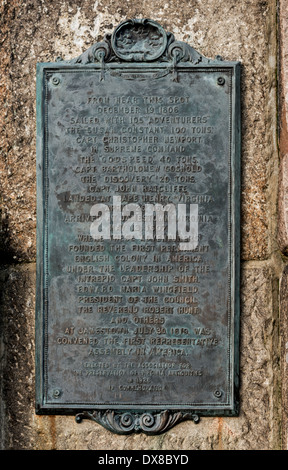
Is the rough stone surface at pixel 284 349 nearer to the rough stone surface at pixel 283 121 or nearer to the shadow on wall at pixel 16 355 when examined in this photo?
the rough stone surface at pixel 283 121

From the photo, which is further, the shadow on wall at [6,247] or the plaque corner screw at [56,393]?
the shadow on wall at [6,247]

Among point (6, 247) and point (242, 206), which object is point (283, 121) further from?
point (6, 247)

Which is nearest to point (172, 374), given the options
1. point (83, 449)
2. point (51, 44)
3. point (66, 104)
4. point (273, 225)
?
point (83, 449)

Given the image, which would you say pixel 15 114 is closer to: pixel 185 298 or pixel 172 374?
pixel 185 298

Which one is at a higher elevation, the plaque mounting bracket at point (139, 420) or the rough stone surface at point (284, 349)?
the rough stone surface at point (284, 349)

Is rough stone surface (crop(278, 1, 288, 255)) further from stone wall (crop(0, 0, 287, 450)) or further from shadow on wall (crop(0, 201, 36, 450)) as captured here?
shadow on wall (crop(0, 201, 36, 450))

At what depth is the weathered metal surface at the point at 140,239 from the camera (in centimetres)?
260

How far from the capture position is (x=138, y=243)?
2605mm

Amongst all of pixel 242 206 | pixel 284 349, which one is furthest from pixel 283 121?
pixel 284 349

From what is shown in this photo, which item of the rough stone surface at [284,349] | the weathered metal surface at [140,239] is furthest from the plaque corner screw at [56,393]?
the rough stone surface at [284,349]

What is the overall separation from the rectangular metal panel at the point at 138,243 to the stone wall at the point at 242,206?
10cm

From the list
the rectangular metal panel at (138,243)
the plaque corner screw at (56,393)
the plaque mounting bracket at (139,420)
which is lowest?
the plaque mounting bracket at (139,420)

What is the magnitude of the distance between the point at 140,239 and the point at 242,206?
0.48 meters

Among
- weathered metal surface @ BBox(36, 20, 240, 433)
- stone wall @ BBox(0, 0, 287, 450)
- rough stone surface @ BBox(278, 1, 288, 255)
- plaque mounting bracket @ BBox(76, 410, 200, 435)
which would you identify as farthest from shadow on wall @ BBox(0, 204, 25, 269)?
rough stone surface @ BBox(278, 1, 288, 255)
